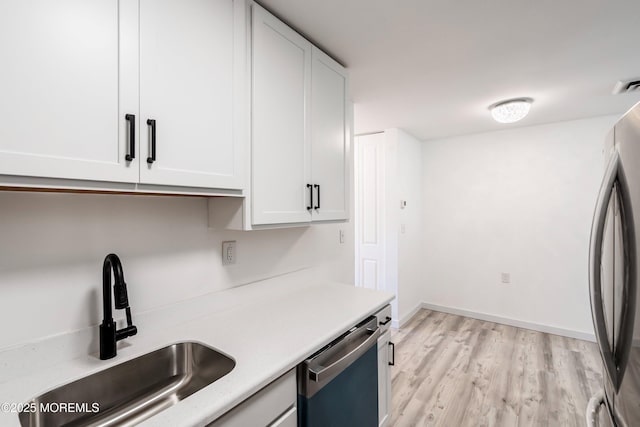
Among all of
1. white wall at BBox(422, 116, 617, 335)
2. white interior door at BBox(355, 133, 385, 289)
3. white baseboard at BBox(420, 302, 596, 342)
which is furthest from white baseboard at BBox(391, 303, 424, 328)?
white interior door at BBox(355, 133, 385, 289)

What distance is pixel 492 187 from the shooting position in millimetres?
3561

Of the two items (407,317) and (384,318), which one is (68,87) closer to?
(384,318)

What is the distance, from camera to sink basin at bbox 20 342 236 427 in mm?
875

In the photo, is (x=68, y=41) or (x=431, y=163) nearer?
(x=68, y=41)

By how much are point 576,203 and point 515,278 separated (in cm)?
101

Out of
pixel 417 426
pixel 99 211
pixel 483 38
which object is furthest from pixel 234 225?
pixel 417 426

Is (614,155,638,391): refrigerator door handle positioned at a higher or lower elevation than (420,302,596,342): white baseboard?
higher

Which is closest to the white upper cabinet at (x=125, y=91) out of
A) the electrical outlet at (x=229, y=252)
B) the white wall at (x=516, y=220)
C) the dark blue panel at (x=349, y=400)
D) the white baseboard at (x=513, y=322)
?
the electrical outlet at (x=229, y=252)

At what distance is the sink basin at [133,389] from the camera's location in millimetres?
875

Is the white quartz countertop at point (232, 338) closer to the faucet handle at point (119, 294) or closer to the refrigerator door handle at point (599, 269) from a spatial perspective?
the faucet handle at point (119, 294)

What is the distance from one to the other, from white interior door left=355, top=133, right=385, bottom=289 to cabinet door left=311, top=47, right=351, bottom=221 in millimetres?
1636

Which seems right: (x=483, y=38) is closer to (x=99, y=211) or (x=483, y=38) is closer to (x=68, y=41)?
(x=68, y=41)

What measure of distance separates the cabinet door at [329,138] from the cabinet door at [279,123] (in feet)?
0.24

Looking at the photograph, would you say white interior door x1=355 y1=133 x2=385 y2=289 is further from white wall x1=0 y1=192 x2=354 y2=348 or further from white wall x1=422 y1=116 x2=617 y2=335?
white wall x1=0 y1=192 x2=354 y2=348
